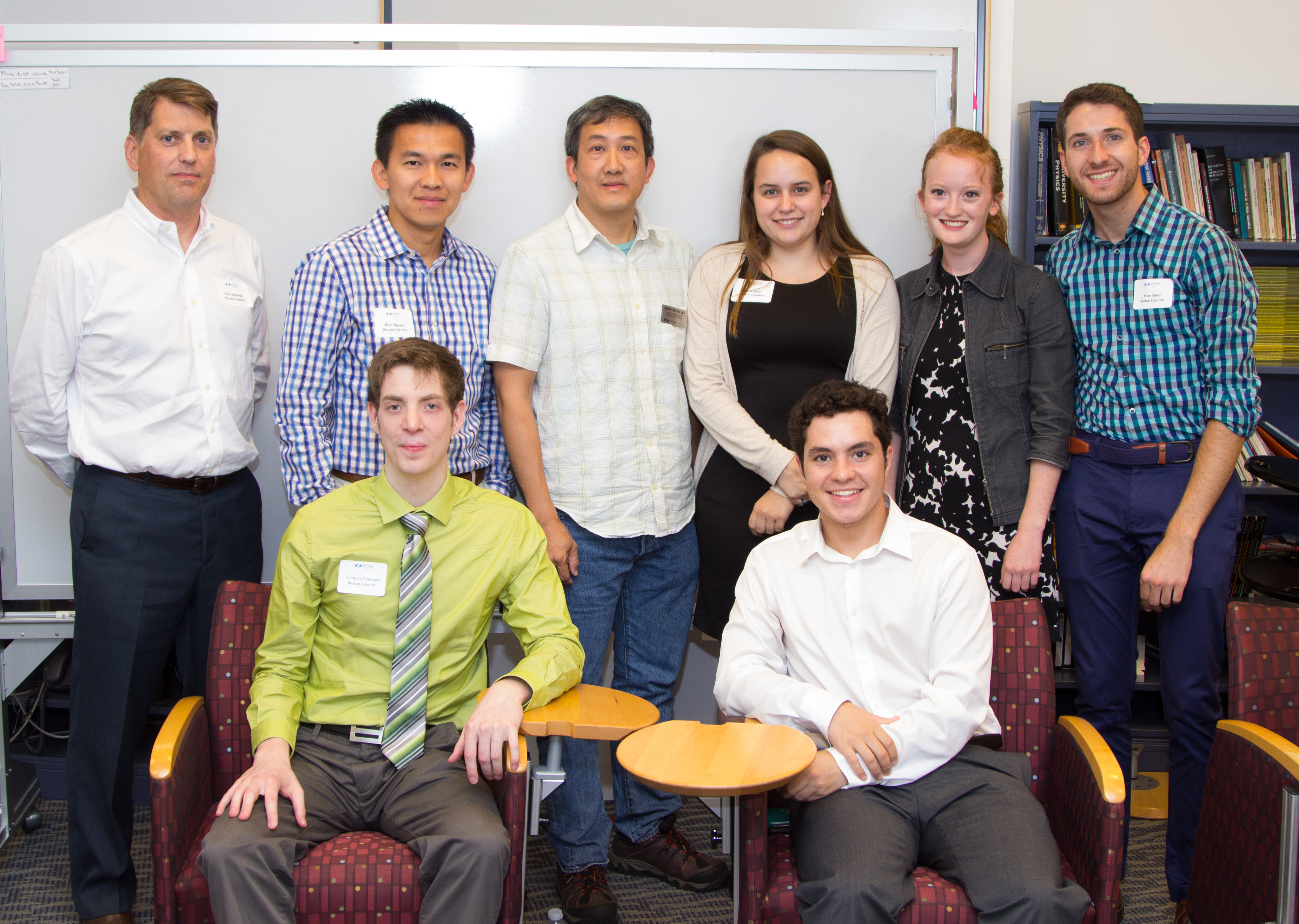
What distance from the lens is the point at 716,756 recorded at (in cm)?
150

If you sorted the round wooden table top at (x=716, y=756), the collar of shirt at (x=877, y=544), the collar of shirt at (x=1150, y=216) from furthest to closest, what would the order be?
the collar of shirt at (x=1150, y=216)
the collar of shirt at (x=877, y=544)
the round wooden table top at (x=716, y=756)

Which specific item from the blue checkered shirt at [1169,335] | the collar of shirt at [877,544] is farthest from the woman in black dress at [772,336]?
the blue checkered shirt at [1169,335]

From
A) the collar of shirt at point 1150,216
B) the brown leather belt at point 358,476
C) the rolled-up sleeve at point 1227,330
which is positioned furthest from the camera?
the brown leather belt at point 358,476

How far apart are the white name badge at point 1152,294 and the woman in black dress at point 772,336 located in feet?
1.87

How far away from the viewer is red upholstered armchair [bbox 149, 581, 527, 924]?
1.68 metres

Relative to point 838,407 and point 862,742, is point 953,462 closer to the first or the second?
point 838,407

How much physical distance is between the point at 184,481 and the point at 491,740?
1173mm

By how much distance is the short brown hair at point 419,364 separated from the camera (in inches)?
78.1

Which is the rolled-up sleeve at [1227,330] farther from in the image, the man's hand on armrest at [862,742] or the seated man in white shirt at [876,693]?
the man's hand on armrest at [862,742]

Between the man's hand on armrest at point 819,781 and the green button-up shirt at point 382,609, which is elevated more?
the green button-up shirt at point 382,609

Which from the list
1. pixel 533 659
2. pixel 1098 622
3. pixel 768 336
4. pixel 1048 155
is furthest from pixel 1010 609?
pixel 1048 155

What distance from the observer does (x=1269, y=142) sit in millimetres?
3469

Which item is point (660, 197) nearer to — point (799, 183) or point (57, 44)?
point (799, 183)

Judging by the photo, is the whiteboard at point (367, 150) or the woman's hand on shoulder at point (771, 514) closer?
the woman's hand on shoulder at point (771, 514)
